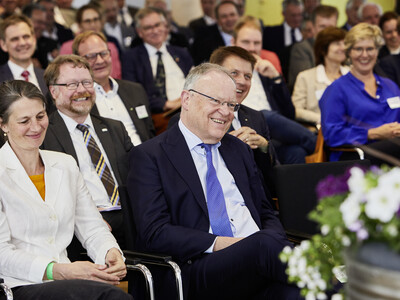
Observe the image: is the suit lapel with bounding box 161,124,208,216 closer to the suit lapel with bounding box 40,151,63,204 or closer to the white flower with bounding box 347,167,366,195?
the suit lapel with bounding box 40,151,63,204

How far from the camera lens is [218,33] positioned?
24.3ft

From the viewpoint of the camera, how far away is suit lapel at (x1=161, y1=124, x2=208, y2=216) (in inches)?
125

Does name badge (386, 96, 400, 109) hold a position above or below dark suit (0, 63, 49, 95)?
below

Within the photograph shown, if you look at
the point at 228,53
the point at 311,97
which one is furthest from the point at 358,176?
the point at 311,97

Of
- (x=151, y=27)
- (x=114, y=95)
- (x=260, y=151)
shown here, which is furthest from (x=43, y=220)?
(x=151, y=27)

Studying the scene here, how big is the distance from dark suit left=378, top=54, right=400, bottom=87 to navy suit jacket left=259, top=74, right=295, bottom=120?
1.49 metres

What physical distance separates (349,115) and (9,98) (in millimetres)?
2826

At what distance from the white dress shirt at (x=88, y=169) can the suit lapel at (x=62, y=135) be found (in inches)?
2.1

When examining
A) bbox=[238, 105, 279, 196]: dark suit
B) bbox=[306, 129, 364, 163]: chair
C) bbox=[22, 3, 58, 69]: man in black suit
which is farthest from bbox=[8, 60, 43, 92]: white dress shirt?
bbox=[306, 129, 364, 163]: chair

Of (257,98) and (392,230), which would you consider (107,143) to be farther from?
(392,230)

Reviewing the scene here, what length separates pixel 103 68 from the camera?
5.04 metres

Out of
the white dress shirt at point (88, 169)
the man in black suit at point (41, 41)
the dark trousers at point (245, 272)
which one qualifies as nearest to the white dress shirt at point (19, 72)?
the man in black suit at point (41, 41)

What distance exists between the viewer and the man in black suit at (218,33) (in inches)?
284

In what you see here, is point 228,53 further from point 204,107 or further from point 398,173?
point 398,173
